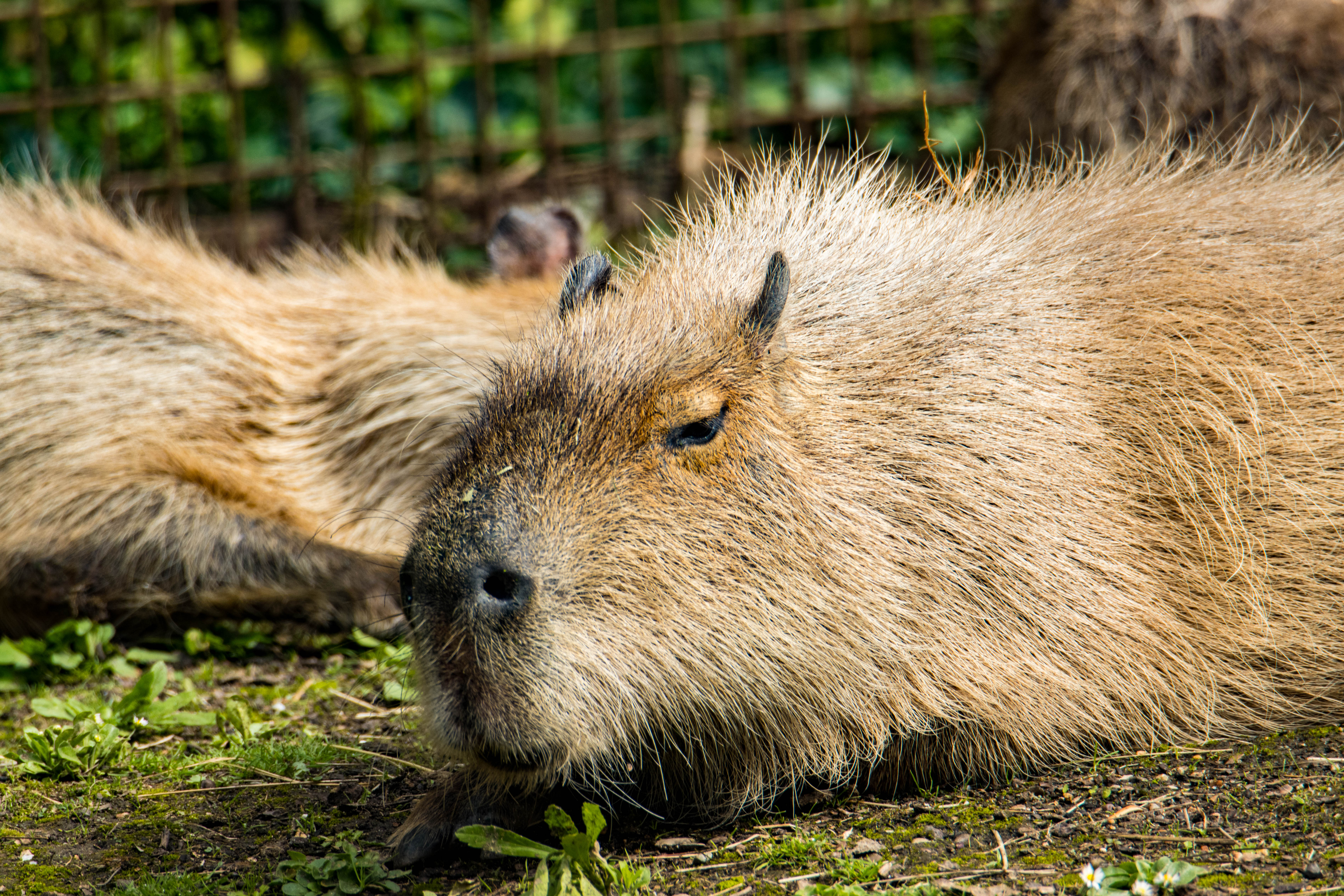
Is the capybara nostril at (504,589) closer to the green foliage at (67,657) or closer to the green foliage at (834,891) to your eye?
the green foliage at (834,891)

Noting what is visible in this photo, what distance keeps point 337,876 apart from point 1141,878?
1.32 m

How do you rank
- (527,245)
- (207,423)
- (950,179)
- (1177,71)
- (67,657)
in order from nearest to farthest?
(950,179) → (67,657) → (207,423) → (1177,71) → (527,245)

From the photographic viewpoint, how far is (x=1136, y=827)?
2252 millimetres

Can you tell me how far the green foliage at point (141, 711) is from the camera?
10.2 ft

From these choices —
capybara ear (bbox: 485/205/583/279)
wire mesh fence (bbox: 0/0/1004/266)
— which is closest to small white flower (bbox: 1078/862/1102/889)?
capybara ear (bbox: 485/205/583/279)

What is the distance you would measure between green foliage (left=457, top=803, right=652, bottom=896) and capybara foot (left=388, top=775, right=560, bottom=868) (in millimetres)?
86

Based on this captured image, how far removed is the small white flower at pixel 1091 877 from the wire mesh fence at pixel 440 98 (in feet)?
13.0

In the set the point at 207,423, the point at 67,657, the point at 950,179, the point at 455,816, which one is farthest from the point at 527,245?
the point at 455,816

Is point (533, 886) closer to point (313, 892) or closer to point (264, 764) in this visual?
point (313, 892)

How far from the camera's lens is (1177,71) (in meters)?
4.49

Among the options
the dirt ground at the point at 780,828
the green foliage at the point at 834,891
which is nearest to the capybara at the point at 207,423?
the dirt ground at the point at 780,828

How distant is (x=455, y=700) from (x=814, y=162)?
1447 mm

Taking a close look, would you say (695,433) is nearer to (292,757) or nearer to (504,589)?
(504,589)

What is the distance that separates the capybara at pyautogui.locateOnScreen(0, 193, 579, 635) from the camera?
153 inches
